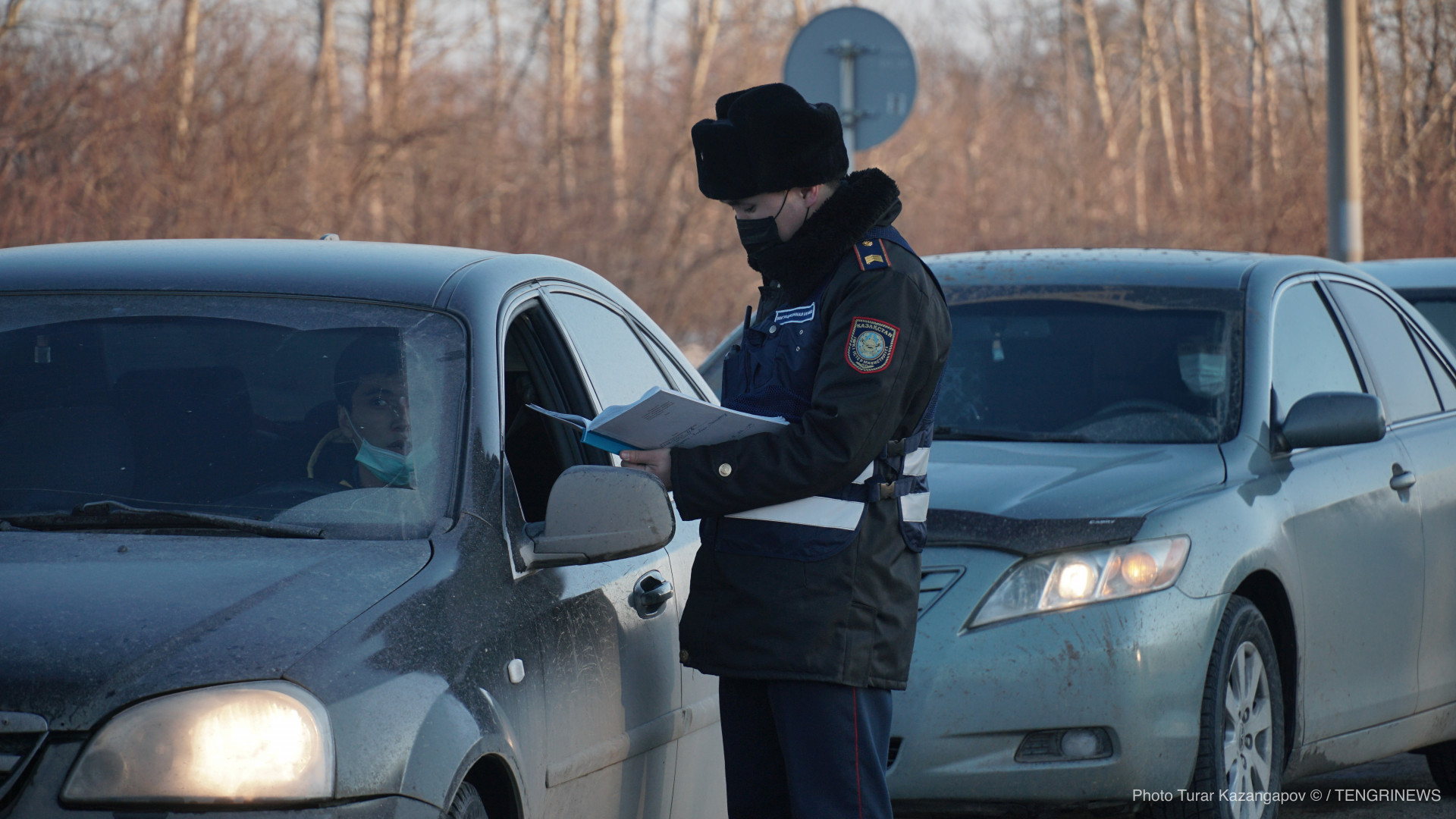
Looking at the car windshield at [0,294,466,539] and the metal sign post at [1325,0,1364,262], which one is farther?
the metal sign post at [1325,0,1364,262]

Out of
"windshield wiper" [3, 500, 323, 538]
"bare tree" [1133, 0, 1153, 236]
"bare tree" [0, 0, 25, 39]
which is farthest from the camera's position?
"bare tree" [1133, 0, 1153, 236]

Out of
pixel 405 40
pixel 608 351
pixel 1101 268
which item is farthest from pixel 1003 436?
pixel 405 40

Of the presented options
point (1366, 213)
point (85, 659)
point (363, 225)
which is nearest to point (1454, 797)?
point (85, 659)

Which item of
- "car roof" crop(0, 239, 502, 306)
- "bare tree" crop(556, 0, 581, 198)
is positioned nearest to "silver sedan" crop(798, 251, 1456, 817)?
"car roof" crop(0, 239, 502, 306)

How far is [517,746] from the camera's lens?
8.82 feet

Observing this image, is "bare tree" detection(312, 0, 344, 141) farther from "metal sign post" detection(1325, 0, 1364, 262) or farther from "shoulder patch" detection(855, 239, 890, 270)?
"shoulder patch" detection(855, 239, 890, 270)

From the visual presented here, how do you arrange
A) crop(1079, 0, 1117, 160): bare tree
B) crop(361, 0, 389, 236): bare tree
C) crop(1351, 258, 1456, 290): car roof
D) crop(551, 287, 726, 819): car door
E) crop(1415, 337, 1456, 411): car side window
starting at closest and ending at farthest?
crop(551, 287, 726, 819): car door, crop(1415, 337, 1456, 411): car side window, crop(1351, 258, 1456, 290): car roof, crop(361, 0, 389, 236): bare tree, crop(1079, 0, 1117, 160): bare tree

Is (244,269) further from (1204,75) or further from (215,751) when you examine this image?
(1204,75)

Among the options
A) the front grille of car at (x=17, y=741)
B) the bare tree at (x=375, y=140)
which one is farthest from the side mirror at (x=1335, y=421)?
the bare tree at (x=375, y=140)

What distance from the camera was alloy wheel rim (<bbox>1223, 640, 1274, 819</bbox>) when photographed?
4.42 m

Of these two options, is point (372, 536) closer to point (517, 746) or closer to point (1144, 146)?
point (517, 746)

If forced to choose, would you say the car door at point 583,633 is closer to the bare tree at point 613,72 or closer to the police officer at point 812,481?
the police officer at point 812,481

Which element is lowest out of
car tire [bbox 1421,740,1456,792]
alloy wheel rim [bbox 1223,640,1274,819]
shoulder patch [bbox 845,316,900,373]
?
car tire [bbox 1421,740,1456,792]

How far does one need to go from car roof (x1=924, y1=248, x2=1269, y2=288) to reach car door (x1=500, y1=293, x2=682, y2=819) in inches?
97.5
